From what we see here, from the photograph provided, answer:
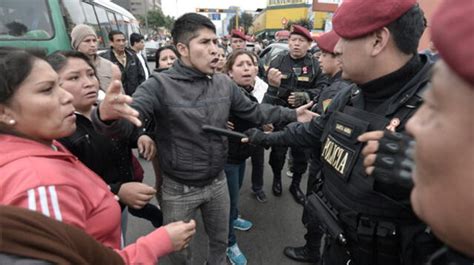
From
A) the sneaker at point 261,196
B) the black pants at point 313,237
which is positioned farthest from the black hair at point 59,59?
the sneaker at point 261,196

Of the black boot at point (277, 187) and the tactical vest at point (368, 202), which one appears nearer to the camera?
the tactical vest at point (368, 202)

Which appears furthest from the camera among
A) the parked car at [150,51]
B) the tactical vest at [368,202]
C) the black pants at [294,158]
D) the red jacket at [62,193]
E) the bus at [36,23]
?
the parked car at [150,51]

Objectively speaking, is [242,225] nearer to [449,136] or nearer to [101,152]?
[101,152]

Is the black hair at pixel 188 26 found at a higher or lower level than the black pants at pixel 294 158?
higher

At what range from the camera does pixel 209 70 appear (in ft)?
6.20

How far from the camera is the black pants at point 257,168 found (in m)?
3.50

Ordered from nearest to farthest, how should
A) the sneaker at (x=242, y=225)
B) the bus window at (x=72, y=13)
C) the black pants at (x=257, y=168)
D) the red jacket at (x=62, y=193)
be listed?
the red jacket at (x=62, y=193), the sneaker at (x=242, y=225), the black pants at (x=257, y=168), the bus window at (x=72, y=13)

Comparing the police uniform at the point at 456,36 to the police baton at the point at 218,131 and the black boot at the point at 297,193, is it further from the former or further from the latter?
the black boot at the point at 297,193

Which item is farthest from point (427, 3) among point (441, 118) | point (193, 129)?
point (441, 118)

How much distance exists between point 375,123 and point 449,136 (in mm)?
865

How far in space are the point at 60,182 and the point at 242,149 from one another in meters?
1.77

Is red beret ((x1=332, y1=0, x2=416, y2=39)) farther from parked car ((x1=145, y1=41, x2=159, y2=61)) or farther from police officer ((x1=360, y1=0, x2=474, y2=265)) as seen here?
parked car ((x1=145, y1=41, x2=159, y2=61))

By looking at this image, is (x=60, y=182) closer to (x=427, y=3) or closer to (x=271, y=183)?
(x=271, y=183)

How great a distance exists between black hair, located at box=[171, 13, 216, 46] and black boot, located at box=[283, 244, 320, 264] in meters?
2.09
